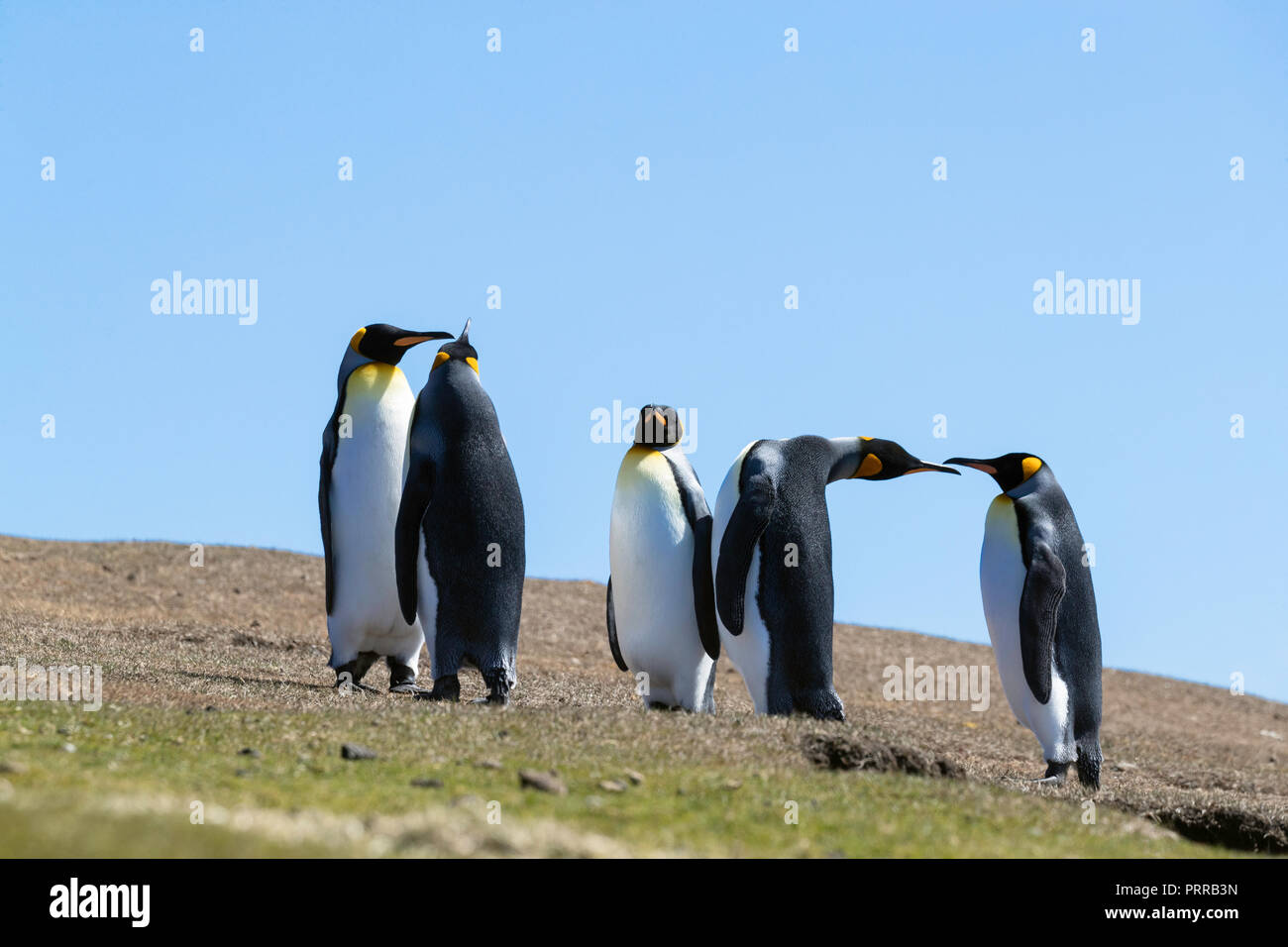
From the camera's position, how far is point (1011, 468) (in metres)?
13.7

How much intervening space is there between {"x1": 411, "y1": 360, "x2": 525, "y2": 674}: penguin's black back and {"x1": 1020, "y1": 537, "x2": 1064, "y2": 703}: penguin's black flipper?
4535 millimetres

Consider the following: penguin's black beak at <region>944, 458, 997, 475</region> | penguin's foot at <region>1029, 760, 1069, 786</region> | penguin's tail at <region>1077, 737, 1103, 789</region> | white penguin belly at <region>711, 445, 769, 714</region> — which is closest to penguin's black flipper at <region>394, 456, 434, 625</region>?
white penguin belly at <region>711, 445, 769, 714</region>

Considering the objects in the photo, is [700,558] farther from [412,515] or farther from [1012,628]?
[1012,628]

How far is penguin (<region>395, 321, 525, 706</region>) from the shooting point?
12.2 meters

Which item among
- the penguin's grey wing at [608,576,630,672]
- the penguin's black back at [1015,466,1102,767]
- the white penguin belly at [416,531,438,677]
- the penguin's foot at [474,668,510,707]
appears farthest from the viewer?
the penguin's grey wing at [608,576,630,672]

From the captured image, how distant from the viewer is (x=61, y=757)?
8.45m

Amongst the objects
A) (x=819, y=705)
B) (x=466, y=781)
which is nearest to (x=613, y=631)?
(x=819, y=705)

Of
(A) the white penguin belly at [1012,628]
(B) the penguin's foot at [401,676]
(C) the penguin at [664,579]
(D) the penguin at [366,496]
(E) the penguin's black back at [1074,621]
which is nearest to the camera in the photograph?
(C) the penguin at [664,579]

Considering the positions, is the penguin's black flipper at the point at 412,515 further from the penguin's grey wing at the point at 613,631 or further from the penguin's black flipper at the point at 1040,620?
the penguin's black flipper at the point at 1040,620

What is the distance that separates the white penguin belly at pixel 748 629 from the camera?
1219cm

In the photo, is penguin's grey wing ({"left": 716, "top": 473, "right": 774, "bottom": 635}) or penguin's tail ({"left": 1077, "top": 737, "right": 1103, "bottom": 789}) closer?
penguin's grey wing ({"left": 716, "top": 473, "right": 774, "bottom": 635})

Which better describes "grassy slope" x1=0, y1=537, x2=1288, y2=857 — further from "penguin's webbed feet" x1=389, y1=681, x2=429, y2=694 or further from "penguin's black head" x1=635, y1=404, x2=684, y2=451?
"penguin's black head" x1=635, y1=404, x2=684, y2=451

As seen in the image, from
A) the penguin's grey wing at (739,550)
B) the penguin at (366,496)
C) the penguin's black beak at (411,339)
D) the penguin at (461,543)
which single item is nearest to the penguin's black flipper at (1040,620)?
the penguin's grey wing at (739,550)
